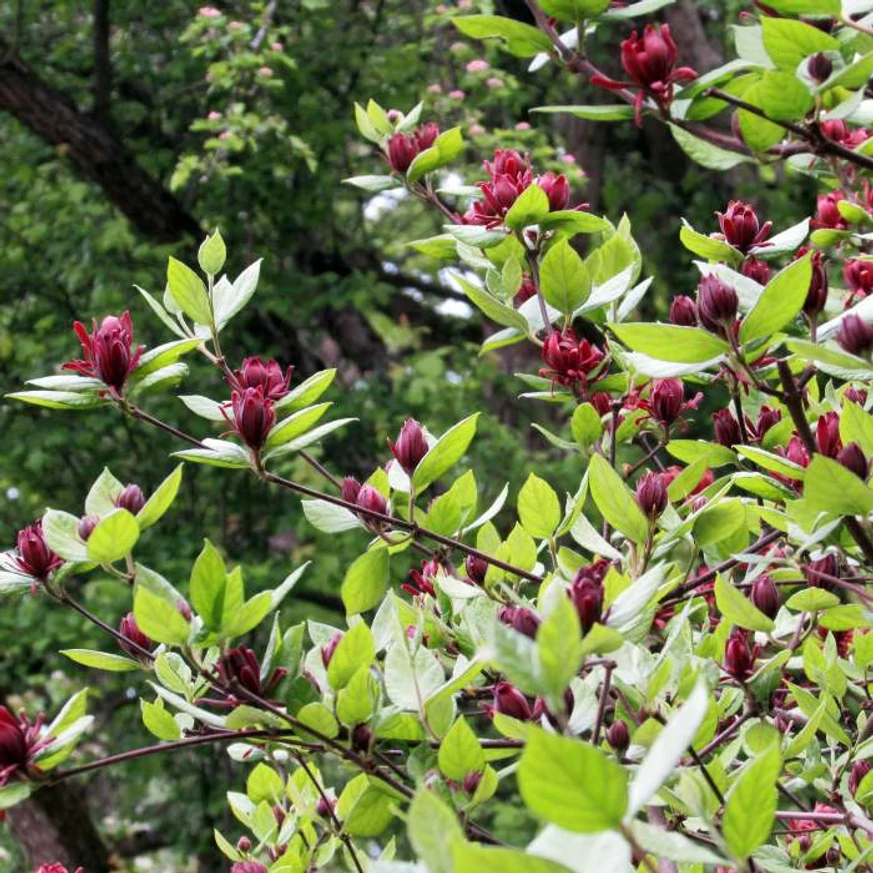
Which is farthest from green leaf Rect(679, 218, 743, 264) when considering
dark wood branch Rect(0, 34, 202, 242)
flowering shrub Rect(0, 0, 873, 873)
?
dark wood branch Rect(0, 34, 202, 242)

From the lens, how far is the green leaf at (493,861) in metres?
0.51

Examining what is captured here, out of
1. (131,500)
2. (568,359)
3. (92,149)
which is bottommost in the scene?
(92,149)

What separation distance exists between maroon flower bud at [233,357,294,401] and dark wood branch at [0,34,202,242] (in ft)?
14.7

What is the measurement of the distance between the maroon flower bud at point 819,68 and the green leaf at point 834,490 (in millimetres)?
365

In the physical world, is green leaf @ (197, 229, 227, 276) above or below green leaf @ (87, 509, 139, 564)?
above

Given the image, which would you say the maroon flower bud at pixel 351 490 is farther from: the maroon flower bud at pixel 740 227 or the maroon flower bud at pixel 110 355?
the maroon flower bud at pixel 740 227

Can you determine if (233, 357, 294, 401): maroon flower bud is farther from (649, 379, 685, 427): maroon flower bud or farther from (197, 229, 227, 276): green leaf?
(649, 379, 685, 427): maroon flower bud

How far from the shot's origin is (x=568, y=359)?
129 centimetres

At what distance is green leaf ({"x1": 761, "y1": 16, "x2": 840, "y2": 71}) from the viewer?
0.98 m

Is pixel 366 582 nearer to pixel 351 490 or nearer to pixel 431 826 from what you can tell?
pixel 351 490

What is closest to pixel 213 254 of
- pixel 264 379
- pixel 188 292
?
pixel 188 292

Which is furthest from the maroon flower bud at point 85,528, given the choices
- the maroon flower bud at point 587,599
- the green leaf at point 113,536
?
the maroon flower bud at point 587,599

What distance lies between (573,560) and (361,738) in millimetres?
344

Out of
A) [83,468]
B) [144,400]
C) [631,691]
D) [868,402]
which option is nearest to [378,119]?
[868,402]
